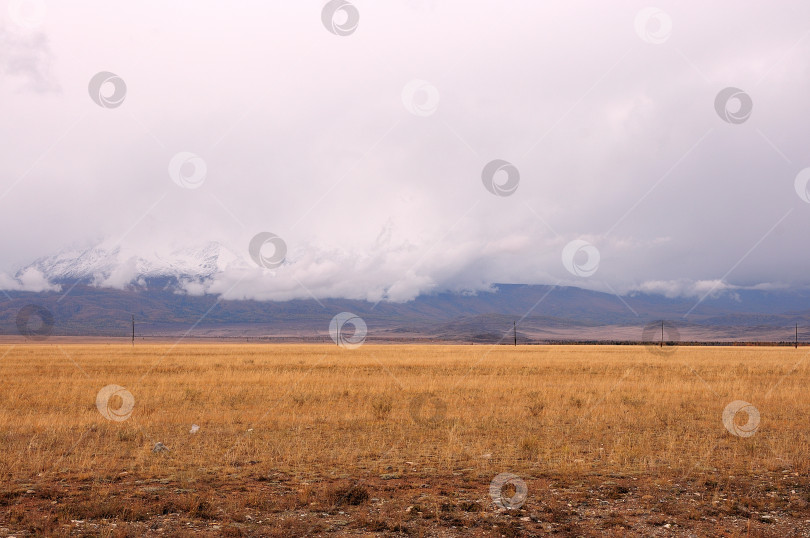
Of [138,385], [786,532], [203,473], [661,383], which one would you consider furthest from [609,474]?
[138,385]

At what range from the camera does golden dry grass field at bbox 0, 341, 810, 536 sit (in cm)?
838

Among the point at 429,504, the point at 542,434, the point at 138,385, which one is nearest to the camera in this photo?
the point at 429,504

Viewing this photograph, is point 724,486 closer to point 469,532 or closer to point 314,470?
point 469,532

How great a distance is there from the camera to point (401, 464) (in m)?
12.0

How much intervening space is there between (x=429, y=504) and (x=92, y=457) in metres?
7.45

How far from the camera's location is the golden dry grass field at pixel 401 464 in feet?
27.5

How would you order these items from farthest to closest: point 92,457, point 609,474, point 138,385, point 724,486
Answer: point 138,385 < point 92,457 < point 609,474 < point 724,486

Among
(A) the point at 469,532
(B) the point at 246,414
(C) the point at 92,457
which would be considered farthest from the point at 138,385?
(A) the point at 469,532

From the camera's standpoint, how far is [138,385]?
2748cm

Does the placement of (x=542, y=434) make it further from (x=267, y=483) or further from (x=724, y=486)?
(x=267, y=483)

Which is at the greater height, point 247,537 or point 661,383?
point 661,383

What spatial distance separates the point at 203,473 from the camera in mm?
11180

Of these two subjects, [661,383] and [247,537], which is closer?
[247,537]

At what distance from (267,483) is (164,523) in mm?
2432
